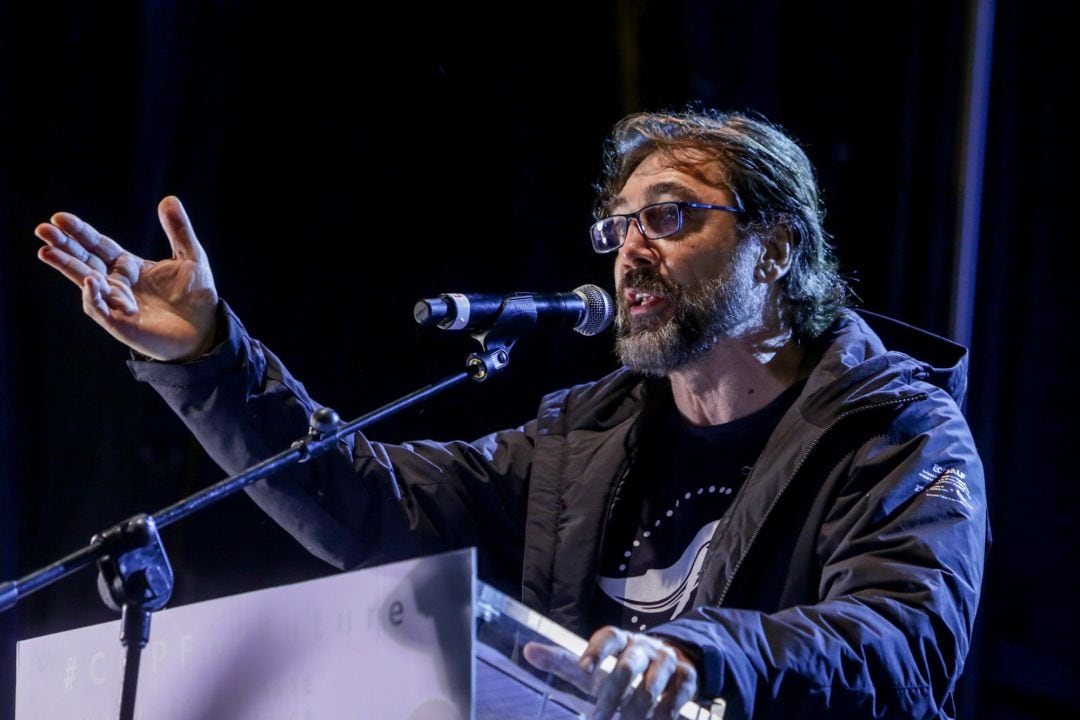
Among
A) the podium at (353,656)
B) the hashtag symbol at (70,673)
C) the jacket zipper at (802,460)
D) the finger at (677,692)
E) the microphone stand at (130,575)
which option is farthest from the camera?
the jacket zipper at (802,460)

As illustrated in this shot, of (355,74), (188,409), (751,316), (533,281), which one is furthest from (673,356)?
(355,74)

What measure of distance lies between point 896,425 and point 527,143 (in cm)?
161

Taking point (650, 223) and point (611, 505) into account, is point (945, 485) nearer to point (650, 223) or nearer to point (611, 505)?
point (611, 505)

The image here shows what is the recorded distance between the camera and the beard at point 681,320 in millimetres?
2539

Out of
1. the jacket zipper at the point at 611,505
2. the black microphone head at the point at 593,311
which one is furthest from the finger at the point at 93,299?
the jacket zipper at the point at 611,505

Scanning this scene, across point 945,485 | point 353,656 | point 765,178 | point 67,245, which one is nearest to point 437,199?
point 765,178

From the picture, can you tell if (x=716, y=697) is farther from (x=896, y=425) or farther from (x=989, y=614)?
Answer: (x=989, y=614)

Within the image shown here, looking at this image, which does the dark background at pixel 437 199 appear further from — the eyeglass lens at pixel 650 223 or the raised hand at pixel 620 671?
the raised hand at pixel 620 671

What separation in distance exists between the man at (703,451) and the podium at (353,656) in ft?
1.20

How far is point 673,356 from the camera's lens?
8.34ft

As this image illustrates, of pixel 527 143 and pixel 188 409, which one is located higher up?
pixel 527 143

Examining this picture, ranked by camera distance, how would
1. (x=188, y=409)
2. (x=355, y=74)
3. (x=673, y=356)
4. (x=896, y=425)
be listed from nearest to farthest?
(x=896, y=425) → (x=188, y=409) → (x=673, y=356) → (x=355, y=74)

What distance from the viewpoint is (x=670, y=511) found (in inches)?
96.8

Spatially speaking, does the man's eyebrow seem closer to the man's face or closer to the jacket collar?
the man's face
